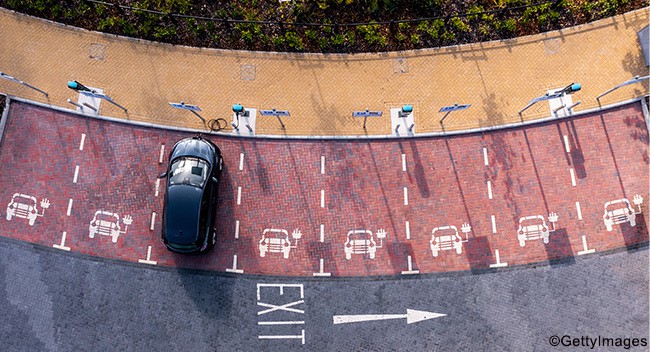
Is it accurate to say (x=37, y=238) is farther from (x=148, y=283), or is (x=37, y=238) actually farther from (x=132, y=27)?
(x=132, y=27)

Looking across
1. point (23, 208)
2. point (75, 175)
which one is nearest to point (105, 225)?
point (75, 175)

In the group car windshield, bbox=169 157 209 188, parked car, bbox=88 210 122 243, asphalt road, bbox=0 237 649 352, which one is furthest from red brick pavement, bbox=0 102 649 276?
car windshield, bbox=169 157 209 188

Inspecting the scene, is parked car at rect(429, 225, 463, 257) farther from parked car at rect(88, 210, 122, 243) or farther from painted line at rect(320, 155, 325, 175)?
parked car at rect(88, 210, 122, 243)

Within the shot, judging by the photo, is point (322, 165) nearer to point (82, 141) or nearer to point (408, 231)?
point (408, 231)

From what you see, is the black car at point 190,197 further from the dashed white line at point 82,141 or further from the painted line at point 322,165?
the painted line at point 322,165

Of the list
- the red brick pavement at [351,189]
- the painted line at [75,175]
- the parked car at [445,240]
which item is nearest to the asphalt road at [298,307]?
the red brick pavement at [351,189]

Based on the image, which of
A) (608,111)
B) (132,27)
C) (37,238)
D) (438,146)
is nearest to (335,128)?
(438,146)
